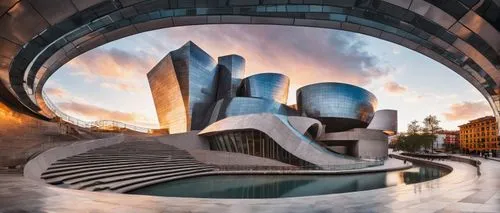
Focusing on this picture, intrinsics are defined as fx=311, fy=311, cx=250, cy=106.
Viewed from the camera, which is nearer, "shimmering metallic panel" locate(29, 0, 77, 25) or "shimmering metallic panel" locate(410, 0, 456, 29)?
"shimmering metallic panel" locate(29, 0, 77, 25)

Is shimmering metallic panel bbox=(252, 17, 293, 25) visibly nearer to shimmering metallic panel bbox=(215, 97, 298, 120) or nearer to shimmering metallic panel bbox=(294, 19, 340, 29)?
shimmering metallic panel bbox=(294, 19, 340, 29)

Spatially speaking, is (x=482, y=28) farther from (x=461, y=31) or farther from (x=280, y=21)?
(x=280, y=21)

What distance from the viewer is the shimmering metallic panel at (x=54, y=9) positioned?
22.4 feet

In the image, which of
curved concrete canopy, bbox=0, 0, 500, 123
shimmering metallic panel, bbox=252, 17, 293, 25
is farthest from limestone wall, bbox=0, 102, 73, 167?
shimmering metallic panel, bbox=252, 17, 293, 25

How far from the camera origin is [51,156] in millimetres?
18641

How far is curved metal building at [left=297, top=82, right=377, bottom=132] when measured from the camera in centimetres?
6631

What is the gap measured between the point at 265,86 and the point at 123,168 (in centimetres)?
4981

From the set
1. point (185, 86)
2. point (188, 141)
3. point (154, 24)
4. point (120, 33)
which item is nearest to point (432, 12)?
point (154, 24)

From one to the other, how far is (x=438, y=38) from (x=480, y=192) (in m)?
5.48

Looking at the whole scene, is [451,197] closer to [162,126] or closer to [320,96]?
[320,96]

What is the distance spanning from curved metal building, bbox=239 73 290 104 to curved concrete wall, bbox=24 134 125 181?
41.8 meters

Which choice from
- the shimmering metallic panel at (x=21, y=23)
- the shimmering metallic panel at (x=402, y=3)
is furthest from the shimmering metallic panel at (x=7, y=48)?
the shimmering metallic panel at (x=402, y=3)

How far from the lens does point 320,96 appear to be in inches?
2655

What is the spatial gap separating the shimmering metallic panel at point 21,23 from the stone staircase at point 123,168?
30.5ft
